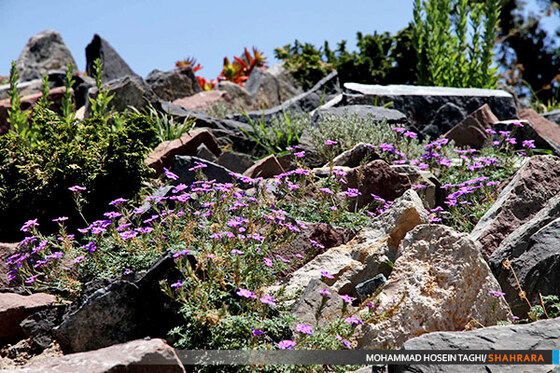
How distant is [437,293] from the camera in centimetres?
410

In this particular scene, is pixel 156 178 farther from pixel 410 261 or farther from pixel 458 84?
pixel 458 84

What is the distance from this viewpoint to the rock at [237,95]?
1345 centimetres

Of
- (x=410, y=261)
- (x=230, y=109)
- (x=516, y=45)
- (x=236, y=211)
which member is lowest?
(x=410, y=261)

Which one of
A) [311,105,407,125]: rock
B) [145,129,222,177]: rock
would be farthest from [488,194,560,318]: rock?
[311,105,407,125]: rock

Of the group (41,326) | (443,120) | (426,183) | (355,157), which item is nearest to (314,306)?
(41,326)

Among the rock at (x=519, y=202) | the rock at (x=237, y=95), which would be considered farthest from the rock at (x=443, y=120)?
the rock at (x=237, y=95)

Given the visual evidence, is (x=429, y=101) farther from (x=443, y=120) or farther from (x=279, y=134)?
(x=279, y=134)

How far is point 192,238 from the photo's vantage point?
4.39 m

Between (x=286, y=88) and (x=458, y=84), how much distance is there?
13.1ft


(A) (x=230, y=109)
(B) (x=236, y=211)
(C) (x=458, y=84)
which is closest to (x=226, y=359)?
(B) (x=236, y=211)

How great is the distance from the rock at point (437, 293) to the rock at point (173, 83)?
10.1 meters

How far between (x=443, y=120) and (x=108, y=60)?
8957 mm

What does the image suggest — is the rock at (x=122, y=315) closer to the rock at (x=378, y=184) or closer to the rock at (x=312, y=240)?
the rock at (x=312, y=240)

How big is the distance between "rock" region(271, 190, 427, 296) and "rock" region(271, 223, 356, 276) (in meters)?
0.18
